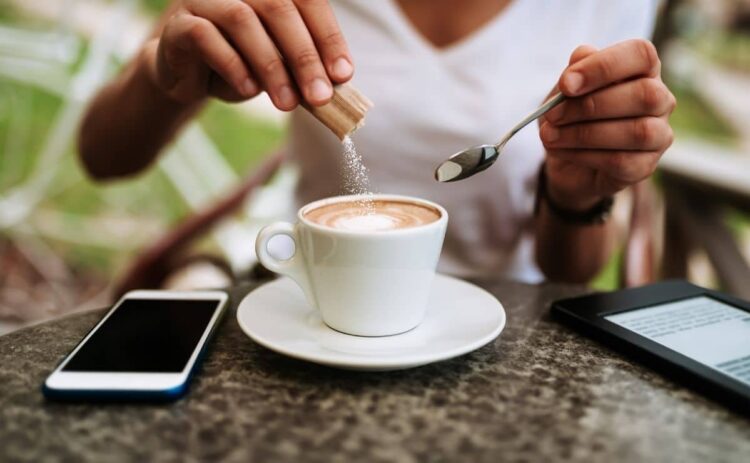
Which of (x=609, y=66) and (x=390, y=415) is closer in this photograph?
(x=390, y=415)

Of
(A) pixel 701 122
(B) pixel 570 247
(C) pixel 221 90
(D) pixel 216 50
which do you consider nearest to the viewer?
(D) pixel 216 50

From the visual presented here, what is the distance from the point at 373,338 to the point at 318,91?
0.30 meters

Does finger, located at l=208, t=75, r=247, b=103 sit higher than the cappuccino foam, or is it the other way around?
finger, located at l=208, t=75, r=247, b=103

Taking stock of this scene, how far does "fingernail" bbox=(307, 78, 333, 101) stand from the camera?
73 centimetres

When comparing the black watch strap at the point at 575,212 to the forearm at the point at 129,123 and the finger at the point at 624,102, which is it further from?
the forearm at the point at 129,123

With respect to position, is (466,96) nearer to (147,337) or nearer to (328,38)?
(328,38)

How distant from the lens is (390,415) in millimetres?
563

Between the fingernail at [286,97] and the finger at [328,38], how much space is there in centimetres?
5

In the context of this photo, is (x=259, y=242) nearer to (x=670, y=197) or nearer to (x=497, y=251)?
(x=497, y=251)

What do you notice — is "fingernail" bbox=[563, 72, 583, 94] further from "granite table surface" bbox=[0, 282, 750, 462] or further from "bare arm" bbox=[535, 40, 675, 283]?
"granite table surface" bbox=[0, 282, 750, 462]

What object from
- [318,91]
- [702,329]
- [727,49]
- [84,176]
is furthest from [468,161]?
[84,176]

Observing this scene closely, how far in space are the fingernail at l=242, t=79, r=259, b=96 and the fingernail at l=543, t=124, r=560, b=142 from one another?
0.39m

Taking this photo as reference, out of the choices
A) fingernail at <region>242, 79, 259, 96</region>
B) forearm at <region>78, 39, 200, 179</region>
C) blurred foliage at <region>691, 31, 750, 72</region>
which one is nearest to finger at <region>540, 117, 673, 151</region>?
fingernail at <region>242, 79, 259, 96</region>

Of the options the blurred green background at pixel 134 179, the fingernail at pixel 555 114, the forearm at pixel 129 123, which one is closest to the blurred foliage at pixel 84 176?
the blurred green background at pixel 134 179
